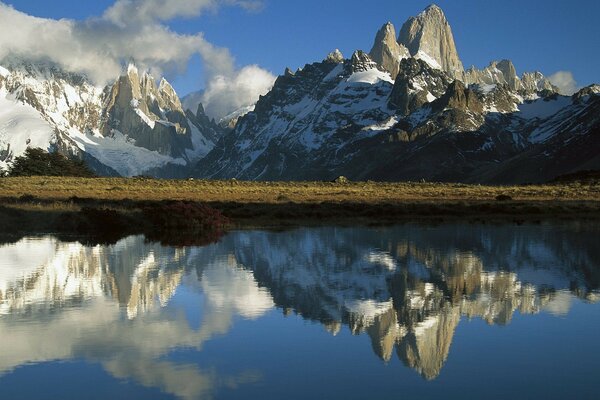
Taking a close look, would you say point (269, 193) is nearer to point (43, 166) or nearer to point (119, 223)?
point (119, 223)

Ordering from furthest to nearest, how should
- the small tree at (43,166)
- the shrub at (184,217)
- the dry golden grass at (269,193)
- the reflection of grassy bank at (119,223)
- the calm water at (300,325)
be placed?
1. the small tree at (43,166)
2. the dry golden grass at (269,193)
3. the shrub at (184,217)
4. the reflection of grassy bank at (119,223)
5. the calm water at (300,325)

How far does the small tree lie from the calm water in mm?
113639

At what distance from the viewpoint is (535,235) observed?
4406 cm

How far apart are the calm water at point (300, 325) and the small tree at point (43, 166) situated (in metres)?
114

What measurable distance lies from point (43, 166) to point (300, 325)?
13565 cm

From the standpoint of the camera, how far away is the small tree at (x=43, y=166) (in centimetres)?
14225

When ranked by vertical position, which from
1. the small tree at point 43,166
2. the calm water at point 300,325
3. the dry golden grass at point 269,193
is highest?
the small tree at point 43,166

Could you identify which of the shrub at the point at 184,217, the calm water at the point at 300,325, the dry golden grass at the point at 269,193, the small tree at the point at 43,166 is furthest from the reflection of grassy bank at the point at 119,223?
the small tree at the point at 43,166

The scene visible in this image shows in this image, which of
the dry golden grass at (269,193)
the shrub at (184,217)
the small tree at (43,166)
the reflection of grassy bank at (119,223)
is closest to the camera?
the reflection of grassy bank at (119,223)

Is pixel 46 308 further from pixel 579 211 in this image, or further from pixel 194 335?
pixel 579 211

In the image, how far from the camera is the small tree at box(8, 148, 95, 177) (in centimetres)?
14225

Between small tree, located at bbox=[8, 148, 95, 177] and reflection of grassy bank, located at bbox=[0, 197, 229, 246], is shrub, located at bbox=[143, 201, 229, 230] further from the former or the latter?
small tree, located at bbox=[8, 148, 95, 177]

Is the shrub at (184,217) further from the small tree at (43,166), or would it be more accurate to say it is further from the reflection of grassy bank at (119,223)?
the small tree at (43,166)

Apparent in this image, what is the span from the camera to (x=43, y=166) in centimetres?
14562
